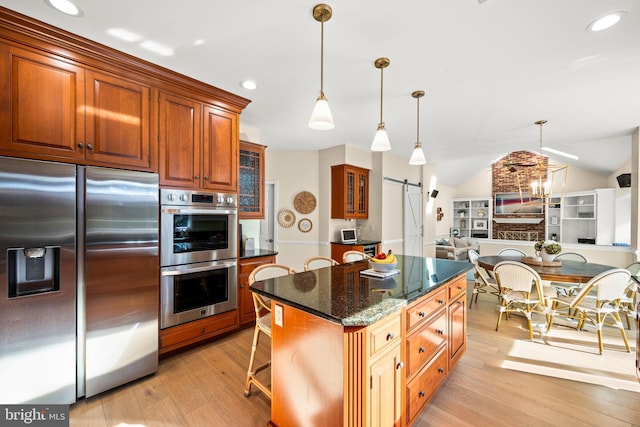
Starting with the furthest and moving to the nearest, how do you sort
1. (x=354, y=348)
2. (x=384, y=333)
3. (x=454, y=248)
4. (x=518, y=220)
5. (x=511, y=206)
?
(x=511, y=206), (x=518, y=220), (x=454, y=248), (x=384, y=333), (x=354, y=348)

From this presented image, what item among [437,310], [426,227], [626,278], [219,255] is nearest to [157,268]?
[219,255]

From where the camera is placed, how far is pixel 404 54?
2152 millimetres

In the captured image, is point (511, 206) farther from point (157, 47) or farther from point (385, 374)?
point (157, 47)

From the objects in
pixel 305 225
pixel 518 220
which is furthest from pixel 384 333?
pixel 518 220

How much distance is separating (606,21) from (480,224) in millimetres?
9374

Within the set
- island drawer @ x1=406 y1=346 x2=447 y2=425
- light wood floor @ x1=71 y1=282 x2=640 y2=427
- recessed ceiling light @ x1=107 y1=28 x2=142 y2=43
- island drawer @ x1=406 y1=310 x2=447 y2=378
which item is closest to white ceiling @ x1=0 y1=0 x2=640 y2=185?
recessed ceiling light @ x1=107 y1=28 x2=142 y2=43

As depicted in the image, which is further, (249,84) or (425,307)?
(249,84)

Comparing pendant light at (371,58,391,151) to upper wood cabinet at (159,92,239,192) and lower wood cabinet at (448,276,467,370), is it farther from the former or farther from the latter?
upper wood cabinet at (159,92,239,192)

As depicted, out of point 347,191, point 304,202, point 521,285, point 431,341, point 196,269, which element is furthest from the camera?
point 304,202

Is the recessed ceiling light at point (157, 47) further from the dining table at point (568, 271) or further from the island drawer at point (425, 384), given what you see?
the dining table at point (568, 271)

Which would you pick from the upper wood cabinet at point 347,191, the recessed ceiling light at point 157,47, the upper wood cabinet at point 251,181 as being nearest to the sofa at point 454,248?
the upper wood cabinet at point 347,191

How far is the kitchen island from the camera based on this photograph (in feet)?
4.15

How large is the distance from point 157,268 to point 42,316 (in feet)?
2.33

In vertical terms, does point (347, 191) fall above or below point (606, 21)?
below
